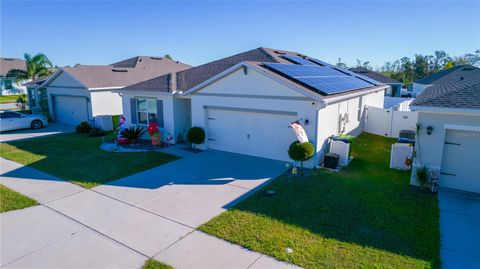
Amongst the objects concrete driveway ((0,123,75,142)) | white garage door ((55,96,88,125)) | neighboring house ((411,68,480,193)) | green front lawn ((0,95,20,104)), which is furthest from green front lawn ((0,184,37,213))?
green front lawn ((0,95,20,104))

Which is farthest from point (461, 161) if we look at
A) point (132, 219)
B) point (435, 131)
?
point (132, 219)

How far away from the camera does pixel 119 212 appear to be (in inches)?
329

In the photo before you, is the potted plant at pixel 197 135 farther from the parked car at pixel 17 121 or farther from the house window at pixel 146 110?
the parked car at pixel 17 121

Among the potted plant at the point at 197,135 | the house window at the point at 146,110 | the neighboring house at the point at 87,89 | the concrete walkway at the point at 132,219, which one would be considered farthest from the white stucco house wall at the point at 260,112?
the neighboring house at the point at 87,89

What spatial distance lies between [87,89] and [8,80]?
123ft

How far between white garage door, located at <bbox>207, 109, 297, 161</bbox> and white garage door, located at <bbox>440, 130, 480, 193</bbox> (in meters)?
5.11

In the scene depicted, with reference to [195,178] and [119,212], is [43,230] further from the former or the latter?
[195,178]

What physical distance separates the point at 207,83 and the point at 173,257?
8987mm

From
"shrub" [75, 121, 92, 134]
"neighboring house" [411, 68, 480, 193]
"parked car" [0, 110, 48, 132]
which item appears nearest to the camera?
"neighboring house" [411, 68, 480, 193]

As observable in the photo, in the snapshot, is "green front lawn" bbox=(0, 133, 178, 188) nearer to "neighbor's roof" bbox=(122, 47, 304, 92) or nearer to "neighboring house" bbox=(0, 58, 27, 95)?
"neighbor's roof" bbox=(122, 47, 304, 92)

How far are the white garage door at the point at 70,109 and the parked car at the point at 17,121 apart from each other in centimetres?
174

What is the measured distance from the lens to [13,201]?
9.08m

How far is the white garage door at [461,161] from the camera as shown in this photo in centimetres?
908

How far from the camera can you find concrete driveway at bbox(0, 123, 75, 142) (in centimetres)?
1858
